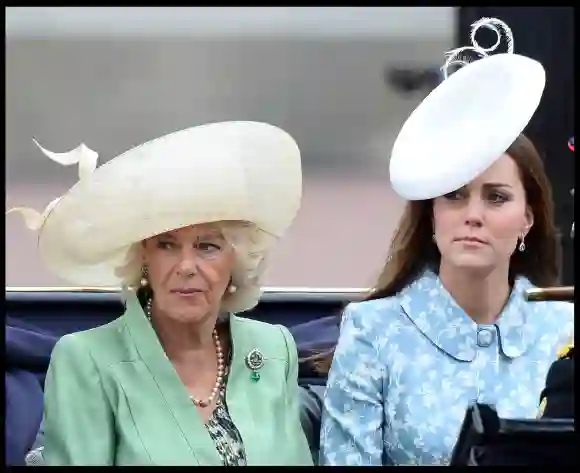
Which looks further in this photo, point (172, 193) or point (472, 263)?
point (472, 263)

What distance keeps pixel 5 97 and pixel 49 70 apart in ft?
0.32

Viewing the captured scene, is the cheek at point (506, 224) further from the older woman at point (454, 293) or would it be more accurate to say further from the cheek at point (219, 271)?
the cheek at point (219, 271)

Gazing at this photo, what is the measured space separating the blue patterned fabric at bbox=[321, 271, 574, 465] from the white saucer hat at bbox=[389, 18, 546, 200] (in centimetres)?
22

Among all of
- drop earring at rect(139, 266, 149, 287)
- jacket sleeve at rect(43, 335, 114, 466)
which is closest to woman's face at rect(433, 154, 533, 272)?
drop earring at rect(139, 266, 149, 287)

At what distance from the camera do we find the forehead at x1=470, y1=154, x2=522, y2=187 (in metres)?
1.83

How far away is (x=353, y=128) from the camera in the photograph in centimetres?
189

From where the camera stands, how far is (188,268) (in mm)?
1806

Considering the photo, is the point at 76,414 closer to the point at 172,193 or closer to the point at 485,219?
the point at 172,193

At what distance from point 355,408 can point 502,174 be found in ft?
1.72

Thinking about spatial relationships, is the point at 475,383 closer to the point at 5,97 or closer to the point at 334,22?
the point at 334,22

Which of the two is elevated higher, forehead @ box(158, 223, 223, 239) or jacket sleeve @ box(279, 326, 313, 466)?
forehead @ box(158, 223, 223, 239)

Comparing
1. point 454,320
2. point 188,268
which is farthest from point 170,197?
point 454,320

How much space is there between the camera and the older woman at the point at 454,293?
6.04 feet

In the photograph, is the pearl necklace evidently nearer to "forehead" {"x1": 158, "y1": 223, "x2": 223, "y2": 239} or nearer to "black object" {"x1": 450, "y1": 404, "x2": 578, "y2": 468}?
"forehead" {"x1": 158, "y1": 223, "x2": 223, "y2": 239}
